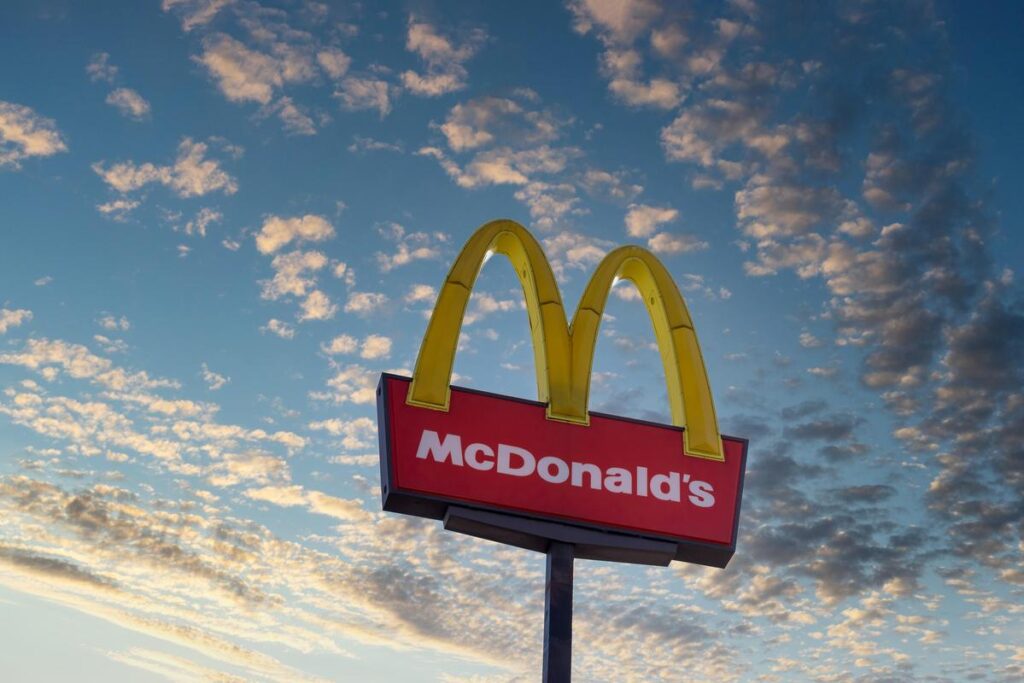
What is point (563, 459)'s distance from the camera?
15539mm

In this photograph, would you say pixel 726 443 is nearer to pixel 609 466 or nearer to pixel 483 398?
pixel 609 466

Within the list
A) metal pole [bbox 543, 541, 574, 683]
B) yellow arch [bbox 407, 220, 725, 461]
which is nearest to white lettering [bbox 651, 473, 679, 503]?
yellow arch [bbox 407, 220, 725, 461]

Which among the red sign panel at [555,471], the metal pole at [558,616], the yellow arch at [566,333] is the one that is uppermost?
the yellow arch at [566,333]

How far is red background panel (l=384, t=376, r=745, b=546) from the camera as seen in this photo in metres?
14.9

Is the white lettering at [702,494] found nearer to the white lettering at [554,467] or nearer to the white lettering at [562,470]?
the white lettering at [562,470]

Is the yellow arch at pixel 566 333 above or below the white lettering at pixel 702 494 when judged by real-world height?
above

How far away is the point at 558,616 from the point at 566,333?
15.2 feet

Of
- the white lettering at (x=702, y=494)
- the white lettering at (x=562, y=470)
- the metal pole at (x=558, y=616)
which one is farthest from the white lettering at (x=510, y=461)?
the white lettering at (x=702, y=494)

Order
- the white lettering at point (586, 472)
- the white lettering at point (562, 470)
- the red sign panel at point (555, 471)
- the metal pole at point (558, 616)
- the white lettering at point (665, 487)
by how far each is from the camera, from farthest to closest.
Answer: the white lettering at point (665, 487) < the white lettering at point (586, 472) < the white lettering at point (562, 470) < the red sign panel at point (555, 471) < the metal pole at point (558, 616)

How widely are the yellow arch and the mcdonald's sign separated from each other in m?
0.02

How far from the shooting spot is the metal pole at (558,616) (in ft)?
46.1

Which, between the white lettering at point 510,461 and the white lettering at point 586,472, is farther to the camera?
the white lettering at point 586,472

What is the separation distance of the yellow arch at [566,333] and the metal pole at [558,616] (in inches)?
88.3

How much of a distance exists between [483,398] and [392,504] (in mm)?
2240
